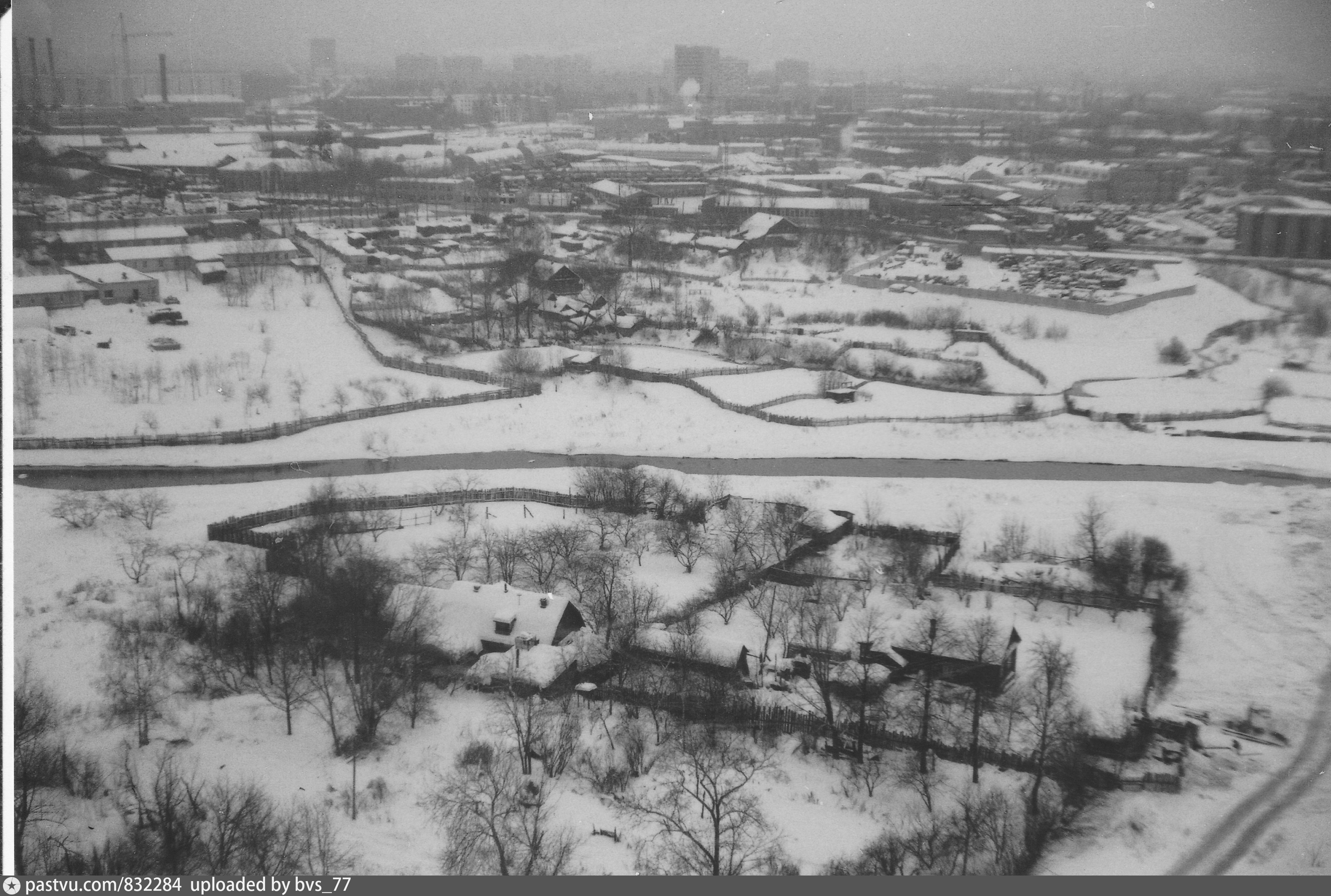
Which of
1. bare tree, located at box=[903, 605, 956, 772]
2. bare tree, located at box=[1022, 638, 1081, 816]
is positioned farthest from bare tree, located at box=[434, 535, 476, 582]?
bare tree, located at box=[1022, 638, 1081, 816]

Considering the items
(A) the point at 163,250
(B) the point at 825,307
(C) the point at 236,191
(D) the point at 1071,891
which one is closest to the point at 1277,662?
(D) the point at 1071,891

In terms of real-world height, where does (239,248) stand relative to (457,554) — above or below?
above

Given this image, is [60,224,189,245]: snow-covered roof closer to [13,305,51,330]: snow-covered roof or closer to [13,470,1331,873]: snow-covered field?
[13,305,51,330]: snow-covered roof

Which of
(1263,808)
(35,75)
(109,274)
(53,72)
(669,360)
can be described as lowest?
(1263,808)

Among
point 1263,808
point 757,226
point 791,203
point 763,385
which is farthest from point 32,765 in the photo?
point 791,203

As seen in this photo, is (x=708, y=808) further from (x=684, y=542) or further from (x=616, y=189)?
(x=616, y=189)
